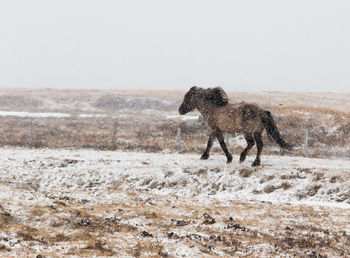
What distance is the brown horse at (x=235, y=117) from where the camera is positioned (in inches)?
612

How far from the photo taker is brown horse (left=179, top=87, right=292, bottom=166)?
15.6m

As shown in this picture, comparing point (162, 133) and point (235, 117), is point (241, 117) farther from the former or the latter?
point (162, 133)

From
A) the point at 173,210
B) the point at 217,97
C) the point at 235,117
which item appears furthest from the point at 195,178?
the point at 173,210

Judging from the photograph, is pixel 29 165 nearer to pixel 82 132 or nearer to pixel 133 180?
pixel 133 180

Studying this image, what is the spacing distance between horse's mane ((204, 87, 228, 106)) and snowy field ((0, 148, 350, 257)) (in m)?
2.58

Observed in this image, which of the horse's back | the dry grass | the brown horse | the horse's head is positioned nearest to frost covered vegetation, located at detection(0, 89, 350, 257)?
the dry grass

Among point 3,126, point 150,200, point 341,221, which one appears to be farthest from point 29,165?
point 3,126

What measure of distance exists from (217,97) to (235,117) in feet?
4.29

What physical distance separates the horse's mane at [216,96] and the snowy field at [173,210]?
258 centimetres

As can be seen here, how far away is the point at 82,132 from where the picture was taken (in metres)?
31.9

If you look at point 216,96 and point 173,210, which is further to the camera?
point 216,96

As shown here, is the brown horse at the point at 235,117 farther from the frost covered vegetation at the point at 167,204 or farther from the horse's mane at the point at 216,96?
the frost covered vegetation at the point at 167,204

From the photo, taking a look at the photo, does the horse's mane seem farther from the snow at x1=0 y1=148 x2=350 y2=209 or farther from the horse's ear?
the snow at x1=0 y1=148 x2=350 y2=209

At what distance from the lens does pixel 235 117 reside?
15.6 metres
